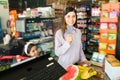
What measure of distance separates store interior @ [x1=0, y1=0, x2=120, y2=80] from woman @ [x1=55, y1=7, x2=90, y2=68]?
0.14 meters

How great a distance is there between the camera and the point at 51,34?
352cm

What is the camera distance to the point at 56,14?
378 cm

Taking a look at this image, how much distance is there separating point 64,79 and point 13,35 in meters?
1.40

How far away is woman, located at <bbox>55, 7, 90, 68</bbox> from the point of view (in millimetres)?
1530

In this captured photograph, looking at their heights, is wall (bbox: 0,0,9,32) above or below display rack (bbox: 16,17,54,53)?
above

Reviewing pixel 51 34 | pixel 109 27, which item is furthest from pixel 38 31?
pixel 109 27

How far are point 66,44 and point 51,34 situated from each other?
2.06m

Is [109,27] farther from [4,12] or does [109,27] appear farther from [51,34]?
[4,12]

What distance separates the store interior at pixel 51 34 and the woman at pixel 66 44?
14 cm

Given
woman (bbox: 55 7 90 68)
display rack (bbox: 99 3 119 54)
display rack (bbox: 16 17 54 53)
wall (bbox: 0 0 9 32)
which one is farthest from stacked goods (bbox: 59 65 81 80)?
display rack (bbox: 99 3 119 54)

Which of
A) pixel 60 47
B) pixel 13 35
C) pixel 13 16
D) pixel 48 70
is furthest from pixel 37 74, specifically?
pixel 13 16

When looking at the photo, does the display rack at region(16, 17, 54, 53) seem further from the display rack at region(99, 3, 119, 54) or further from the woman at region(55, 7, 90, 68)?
the display rack at region(99, 3, 119, 54)

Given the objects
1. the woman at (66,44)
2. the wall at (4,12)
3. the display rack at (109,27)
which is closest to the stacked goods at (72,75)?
the woman at (66,44)

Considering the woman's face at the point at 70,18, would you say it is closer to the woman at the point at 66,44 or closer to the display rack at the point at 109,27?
the woman at the point at 66,44
